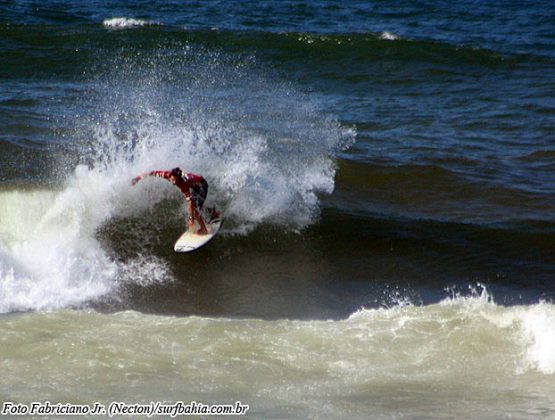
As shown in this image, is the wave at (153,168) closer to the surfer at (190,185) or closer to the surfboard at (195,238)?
the surfboard at (195,238)

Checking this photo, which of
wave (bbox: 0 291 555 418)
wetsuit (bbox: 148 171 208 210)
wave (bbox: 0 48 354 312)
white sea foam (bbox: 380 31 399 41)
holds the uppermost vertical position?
white sea foam (bbox: 380 31 399 41)

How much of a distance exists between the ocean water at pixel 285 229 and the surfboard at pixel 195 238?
0.19m

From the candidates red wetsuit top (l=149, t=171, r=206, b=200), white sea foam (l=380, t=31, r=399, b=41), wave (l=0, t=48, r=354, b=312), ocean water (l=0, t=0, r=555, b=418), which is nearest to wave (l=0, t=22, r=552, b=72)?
white sea foam (l=380, t=31, r=399, b=41)

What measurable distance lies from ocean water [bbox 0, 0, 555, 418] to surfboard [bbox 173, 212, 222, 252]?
189mm

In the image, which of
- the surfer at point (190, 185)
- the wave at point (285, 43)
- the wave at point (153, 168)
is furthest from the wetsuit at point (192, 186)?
the wave at point (285, 43)

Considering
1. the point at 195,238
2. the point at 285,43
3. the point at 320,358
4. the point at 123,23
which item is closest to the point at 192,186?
the point at 195,238

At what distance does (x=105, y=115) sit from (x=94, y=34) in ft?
31.2

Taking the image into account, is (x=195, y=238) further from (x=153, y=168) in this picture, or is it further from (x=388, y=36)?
(x=388, y=36)

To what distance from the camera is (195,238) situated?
1366 centimetres

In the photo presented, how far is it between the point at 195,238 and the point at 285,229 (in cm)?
160

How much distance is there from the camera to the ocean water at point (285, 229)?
9703mm

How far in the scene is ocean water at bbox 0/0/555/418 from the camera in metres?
9.70

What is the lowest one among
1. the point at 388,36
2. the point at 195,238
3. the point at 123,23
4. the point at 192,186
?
the point at 195,238

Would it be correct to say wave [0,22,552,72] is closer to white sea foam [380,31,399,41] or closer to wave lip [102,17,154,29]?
white sea foam [380,31,399,41]
